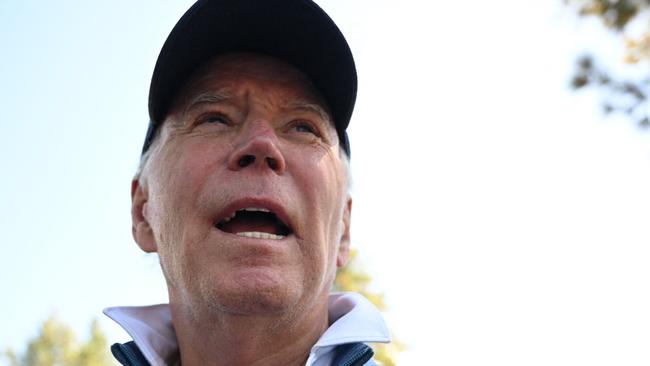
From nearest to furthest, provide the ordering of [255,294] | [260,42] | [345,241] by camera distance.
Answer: [255,294] < [260,42] < [345,241]

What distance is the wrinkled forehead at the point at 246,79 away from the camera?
2504 mm

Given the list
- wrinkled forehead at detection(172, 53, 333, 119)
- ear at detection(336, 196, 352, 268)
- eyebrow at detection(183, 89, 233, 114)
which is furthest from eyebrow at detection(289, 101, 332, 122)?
ear at detection(336, 196, 352, 268)

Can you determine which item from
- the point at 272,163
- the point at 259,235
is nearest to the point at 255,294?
the point at 259,235

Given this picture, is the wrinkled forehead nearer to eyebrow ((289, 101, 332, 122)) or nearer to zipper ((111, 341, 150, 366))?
eyebrow ((289, 101, 332, 122))

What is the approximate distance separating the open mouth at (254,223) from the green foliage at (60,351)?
3144cm

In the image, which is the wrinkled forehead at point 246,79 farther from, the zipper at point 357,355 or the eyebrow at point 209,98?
the zipper at point 357,355

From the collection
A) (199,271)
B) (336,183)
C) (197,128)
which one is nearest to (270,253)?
(199,271)

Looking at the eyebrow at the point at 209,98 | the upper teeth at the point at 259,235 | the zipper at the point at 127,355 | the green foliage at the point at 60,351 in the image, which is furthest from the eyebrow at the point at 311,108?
the green foliage at the point at 60,351

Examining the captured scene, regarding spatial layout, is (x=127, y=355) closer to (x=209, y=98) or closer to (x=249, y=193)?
(x=249, y=193)

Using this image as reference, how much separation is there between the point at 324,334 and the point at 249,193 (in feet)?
1.79

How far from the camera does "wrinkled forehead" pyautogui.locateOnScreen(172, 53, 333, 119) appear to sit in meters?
2.50

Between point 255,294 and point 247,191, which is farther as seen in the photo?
point 247,191

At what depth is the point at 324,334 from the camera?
232 cm

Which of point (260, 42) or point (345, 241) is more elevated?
point (260, 42)
